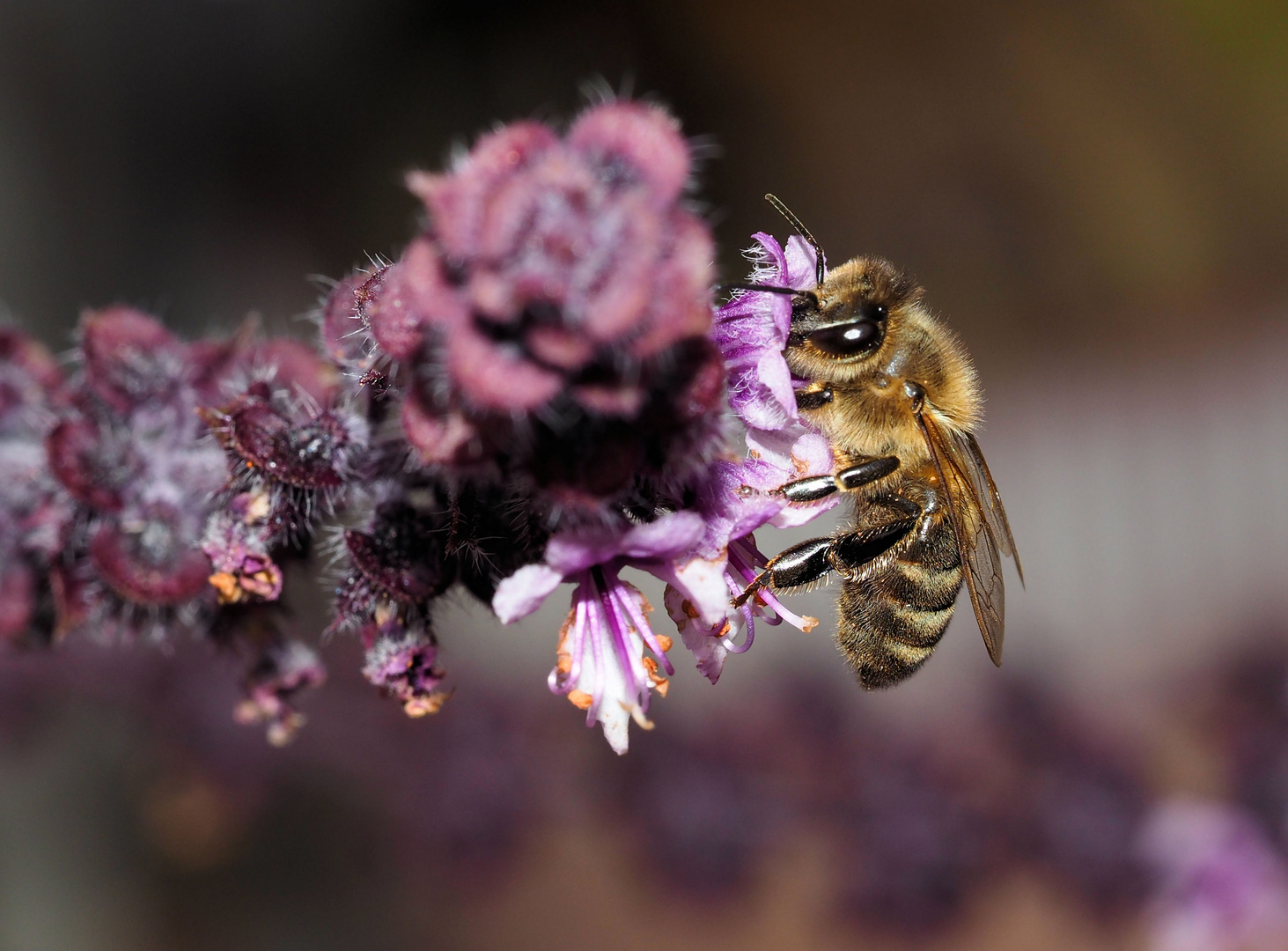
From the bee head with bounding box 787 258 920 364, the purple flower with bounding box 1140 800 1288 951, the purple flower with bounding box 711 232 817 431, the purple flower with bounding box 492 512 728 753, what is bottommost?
the purple flower with bounding box 1140 800 1288 951

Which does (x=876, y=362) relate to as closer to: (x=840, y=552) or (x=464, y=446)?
(x=840, y=552)

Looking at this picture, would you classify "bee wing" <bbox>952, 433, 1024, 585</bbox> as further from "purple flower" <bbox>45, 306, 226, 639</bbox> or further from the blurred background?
the blurred background

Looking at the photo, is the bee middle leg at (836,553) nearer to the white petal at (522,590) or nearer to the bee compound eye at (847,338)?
the bee compound eye at (847,338)

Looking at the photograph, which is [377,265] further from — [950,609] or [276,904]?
[276,904]

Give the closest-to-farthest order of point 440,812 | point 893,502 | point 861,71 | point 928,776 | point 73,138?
point 893,502
point 928,776
point 440,812
point 73,138
point 861,71

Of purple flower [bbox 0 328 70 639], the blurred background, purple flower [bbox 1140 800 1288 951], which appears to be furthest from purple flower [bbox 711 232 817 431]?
purple flower [bbox 1140 800 1288 951]

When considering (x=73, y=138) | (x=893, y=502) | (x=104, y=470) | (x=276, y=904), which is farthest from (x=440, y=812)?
(x=73, y=138)
